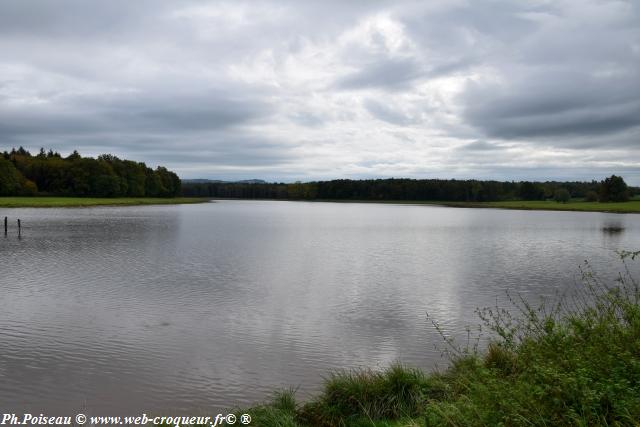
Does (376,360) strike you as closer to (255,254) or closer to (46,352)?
(46,352)

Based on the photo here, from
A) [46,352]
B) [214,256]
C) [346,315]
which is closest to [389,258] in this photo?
[214,256]

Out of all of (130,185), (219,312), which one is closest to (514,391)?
(219,312)

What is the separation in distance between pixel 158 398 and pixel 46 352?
3.80 meters

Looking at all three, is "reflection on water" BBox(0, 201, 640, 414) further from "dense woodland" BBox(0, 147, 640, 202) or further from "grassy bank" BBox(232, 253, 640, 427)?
"dense woodland" BBox(0, 147, 640, 202)

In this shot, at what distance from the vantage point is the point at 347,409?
25.3ft

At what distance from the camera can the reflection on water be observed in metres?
9.29

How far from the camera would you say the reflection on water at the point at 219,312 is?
9289 mm

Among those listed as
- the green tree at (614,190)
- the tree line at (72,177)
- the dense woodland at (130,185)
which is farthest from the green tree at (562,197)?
the tree line at (72,177)

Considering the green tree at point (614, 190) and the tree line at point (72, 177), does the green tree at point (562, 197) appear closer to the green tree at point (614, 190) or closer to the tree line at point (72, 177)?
the green tree at point (614, 190)

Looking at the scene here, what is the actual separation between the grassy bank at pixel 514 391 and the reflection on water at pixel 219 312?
139 centimetres

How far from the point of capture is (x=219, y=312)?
1487 centimetres

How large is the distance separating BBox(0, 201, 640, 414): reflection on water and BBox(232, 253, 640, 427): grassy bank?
4.57 feet

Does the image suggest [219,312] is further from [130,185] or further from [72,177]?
[130,185]

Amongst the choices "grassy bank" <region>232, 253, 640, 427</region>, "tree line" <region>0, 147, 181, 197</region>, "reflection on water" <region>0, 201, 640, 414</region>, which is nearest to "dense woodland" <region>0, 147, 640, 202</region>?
"tree line" <region>0, 147, 181, 197</region>
